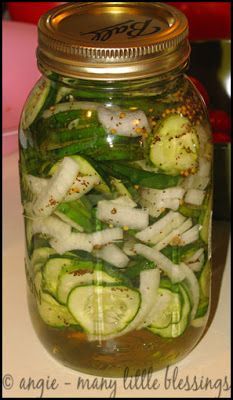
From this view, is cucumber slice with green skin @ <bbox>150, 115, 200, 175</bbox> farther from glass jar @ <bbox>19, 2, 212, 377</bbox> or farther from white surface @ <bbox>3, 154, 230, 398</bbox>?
white surface @ <bbox>3, 154, 230, 398</bbox>

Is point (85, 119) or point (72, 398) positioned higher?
point (85, 119)

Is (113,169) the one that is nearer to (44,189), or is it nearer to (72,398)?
(44,189)

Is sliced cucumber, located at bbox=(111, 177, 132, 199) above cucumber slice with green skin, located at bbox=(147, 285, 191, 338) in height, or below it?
above

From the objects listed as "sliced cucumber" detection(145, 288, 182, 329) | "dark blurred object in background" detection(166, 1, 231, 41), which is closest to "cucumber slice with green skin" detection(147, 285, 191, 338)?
"sliced cucumber" detection(145, 288, 182, 329)

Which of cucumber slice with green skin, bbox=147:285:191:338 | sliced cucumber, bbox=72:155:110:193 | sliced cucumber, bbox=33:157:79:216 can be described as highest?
sliced cucumber, bbox=72:155:110:193

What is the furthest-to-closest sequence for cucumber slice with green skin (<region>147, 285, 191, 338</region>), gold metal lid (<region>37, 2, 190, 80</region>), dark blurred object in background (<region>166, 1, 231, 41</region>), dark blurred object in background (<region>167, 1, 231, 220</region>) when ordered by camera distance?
dark blurred object in background (<region>166, 1, 231, 41</region>) < dark blurred object in background (<region>167, 1, 231, 220</region>) < cucumber slice with green skin (<region>147, 285, 191, 338</region>) < gold metal lid (<region>37, 2, 190, 80</region>)

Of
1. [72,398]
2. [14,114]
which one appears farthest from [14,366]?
[14,114]

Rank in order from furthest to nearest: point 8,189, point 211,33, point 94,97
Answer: point 211,33
point 8,189
point 94,97

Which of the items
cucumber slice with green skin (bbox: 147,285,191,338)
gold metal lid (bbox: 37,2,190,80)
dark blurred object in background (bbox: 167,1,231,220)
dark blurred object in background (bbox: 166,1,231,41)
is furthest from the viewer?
dark blurred object in background (bbox: 166,1,231,41)
